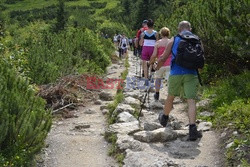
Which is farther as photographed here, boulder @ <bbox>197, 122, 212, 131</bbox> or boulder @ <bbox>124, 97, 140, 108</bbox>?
boulder @ <bbox>124, 97, 140, 108</bbox>

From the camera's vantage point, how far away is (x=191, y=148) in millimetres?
5363

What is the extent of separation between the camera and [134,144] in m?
5.44

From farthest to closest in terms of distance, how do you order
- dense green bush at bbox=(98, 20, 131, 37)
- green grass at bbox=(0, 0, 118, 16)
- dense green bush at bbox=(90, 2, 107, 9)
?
green grass at bbox=(0, 0, 118, 16)
dense green bush at bbox=(90, 2, 107, 9)
dense green bush at bbox=(98, 20, 131, 37)

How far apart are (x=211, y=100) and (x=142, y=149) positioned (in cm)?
262

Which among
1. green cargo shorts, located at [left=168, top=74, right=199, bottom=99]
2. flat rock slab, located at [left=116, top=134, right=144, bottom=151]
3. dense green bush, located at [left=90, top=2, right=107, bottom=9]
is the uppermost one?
green cargo shorts, located at [left=168, top=74, right=199, bottom=99]

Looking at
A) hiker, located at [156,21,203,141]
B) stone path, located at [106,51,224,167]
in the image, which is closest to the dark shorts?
stone path, located at [106,51,224,167]

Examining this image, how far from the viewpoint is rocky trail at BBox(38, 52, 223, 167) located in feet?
16.3

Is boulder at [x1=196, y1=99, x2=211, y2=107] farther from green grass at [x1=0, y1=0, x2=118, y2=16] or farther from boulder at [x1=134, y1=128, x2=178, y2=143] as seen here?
green grass at [x1=0, y1=0, x2=118, y2=16]

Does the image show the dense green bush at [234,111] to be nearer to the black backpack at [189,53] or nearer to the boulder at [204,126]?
the boulder at [204,126]

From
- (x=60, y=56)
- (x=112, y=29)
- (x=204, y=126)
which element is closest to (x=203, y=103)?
(x=204, y=126)

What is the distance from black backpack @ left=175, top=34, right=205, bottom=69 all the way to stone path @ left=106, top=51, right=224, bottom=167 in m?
1.17

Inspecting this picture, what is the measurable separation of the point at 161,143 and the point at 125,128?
0.82 meters

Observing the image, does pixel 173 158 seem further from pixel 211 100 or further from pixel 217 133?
pixel 211 100

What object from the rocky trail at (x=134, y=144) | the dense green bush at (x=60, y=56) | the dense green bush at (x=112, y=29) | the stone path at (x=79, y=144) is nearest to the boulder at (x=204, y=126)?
the rocky trail at (x=134, y=144)
